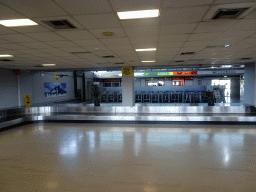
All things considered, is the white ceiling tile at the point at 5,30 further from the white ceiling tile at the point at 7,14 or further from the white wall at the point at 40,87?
the white wall at the point at 40,87

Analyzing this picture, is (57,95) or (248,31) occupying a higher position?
(248,31)

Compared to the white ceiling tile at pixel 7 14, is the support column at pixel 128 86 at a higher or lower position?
lower

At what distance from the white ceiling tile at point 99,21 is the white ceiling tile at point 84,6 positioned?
0.53 ft

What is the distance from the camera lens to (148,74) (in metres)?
16.5

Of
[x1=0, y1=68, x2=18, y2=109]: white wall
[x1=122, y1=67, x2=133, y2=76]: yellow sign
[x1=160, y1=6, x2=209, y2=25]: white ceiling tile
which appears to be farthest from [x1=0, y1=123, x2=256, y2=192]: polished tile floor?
[x1=0, y1=68, x2=18, y2=109]: white wall

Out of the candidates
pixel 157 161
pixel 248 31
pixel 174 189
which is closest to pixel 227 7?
pixel 248 31

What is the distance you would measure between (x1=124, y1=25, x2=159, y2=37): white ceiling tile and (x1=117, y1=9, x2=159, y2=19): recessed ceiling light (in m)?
0.51

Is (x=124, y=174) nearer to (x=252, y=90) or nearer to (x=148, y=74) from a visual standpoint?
(x=252, y=90)

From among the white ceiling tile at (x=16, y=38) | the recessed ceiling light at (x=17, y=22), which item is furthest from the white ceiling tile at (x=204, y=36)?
the white ceiling tile at (x=16, y=38)

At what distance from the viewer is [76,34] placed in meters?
3.73

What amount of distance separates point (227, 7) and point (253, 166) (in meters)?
3.10

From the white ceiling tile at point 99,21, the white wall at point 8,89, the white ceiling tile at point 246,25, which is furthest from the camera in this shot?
the white wall at point 8,89

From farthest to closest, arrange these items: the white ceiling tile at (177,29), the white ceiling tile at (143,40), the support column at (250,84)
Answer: the support column at (250,84), the white ceiling tile at (143,40), the white ceiling tile at (177,29)

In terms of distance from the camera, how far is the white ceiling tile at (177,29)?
326cm
